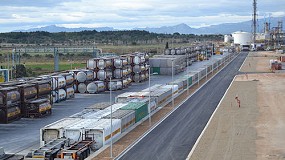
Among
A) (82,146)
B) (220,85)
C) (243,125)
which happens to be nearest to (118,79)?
(220,85)

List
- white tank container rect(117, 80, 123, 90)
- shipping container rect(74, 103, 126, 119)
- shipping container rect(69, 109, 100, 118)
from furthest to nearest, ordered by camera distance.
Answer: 1. white tank container rect(117, 80, 123, 90)
2. shipping container rect(69, 109, 100, 118)
3. shipping container rect(74, 103, 126, 119)

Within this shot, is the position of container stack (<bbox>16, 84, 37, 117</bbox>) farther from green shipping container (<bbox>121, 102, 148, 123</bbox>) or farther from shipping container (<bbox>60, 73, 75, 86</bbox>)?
shipping container (<bbox>60, 73, 75, 86</bbox>)

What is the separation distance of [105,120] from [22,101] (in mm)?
16869

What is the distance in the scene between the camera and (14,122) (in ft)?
173

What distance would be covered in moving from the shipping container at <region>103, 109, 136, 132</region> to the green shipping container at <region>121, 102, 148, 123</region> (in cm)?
136

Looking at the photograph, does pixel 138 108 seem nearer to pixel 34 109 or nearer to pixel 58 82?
pixel 34 109

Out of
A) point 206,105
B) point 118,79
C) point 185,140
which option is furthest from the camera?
point 118,79

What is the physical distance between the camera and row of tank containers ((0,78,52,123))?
169 feet

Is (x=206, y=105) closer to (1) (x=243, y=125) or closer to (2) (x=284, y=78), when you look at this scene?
(1) (x=243, y=125)

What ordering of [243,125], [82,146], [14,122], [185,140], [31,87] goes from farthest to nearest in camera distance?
[31,87] < [14,122] < [243,125] < [185,140] < [82,146]

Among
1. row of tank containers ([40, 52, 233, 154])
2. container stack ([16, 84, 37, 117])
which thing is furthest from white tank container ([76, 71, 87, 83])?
container stack ([16, 84, 37, 117])

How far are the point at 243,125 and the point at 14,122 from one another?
26772 mm

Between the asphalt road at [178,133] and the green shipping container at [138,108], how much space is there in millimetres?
2889

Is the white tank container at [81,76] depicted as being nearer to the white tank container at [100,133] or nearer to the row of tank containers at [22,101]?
the row of tank containers at [22,101]
